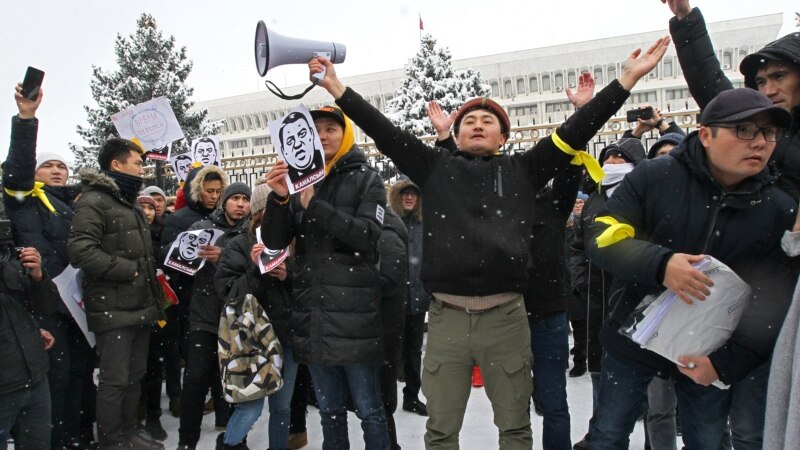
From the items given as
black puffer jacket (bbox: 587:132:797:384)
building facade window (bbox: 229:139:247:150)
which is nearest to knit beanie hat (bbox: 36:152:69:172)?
black puffer jacket (bbox: 587:132:797:384)

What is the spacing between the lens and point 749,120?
2.39 meters

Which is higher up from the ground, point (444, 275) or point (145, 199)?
point (145, 199)

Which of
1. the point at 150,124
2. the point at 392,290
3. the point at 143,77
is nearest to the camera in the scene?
the point at 392,290

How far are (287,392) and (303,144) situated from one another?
5.47 ft

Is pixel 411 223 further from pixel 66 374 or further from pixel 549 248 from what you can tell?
pixel 66 374

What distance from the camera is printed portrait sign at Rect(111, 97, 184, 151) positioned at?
21.9 ft

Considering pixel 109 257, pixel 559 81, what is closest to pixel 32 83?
pixel 109 257

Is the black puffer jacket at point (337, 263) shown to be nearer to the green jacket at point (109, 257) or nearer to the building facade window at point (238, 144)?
the green jacket at point (109, 257)

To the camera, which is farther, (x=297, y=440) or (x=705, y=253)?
(x=297, y=440)

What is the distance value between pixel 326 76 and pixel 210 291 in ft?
6.93

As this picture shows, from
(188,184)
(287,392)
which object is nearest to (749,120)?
(287,392)

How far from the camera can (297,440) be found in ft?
15.4

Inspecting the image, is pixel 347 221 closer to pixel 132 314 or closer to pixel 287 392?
pixel 287 392

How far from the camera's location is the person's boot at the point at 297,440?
466 centimetres
